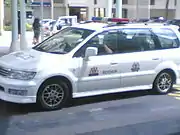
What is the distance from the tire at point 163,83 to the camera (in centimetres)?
855

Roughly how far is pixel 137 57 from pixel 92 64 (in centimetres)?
114

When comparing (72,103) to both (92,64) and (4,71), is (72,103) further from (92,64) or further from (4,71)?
(4,71)

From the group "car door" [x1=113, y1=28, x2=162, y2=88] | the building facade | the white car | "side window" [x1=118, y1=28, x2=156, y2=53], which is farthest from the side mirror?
the building facade

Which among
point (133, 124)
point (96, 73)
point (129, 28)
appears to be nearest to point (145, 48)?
point (129, 28)

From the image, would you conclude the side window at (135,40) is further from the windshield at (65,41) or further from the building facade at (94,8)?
the building facade at (94,8)

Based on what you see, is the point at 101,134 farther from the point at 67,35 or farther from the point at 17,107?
the point at 67,35

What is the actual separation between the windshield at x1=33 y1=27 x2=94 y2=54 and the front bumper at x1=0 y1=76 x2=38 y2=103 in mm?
1095

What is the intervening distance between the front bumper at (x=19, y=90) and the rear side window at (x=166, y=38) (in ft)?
10.5

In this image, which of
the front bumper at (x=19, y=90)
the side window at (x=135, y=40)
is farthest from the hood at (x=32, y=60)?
the side window at (x=135, y=40)

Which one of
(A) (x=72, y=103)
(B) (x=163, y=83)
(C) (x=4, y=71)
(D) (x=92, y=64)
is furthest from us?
(B) (x=163, y=83)

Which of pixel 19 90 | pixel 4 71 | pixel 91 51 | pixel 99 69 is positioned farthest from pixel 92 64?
pixel 4 71

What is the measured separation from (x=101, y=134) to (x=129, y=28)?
121 inches

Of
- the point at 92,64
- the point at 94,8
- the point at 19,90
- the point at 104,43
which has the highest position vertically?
the point at 94,8

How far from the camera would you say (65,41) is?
25.7 feet
